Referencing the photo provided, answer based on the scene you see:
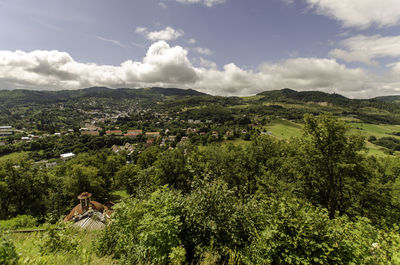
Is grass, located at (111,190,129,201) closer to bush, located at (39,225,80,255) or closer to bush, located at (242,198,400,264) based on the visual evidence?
bush, located at (39,225,80,255)

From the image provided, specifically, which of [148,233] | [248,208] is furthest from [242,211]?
[148,233]

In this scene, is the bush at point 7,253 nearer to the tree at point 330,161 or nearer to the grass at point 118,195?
the tree at point 330,161

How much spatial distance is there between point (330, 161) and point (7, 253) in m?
17.7

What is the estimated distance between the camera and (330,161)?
42.8ft

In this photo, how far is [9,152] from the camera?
88500 millimetres

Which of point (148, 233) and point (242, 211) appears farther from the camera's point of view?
point (242, 211)

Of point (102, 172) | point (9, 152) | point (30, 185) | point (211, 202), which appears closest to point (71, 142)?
point (9, 152)

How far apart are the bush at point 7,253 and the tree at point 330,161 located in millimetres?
17148

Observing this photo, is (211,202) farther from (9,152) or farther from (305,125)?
(9,152)

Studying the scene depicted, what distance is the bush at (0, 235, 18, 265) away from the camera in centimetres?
332

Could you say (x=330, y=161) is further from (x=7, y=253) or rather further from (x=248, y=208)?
(x=7, y=253)

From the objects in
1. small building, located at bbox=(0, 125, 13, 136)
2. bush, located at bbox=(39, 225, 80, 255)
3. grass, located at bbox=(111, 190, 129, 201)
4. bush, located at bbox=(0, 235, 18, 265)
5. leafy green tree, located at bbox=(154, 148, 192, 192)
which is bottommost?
small building, located at bbox=(0, 125, 13, 136)

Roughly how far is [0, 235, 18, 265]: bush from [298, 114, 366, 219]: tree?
17.1 metres

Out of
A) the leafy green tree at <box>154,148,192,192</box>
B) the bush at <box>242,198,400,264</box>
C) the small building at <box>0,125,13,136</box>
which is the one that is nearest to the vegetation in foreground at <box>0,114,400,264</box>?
the bush at <box>242,198,400,264</box>
